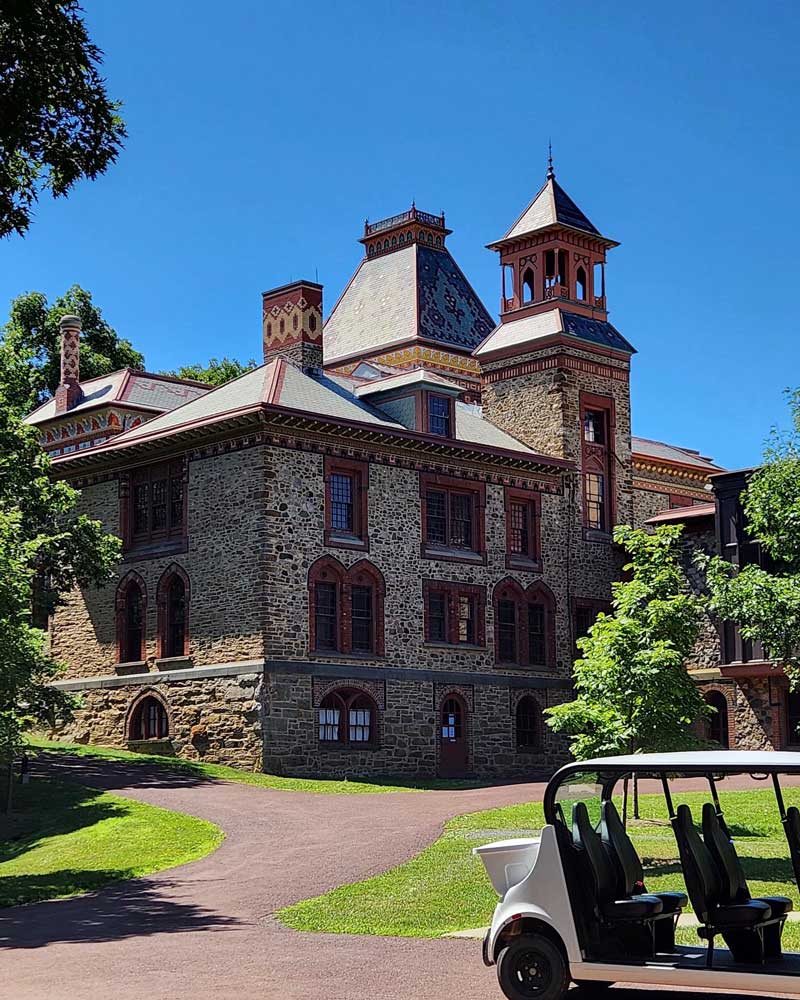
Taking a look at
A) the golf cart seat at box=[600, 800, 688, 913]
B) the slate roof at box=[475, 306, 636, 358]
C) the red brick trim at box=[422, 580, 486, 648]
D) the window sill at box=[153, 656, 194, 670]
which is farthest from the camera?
the slate roof at box=[475, 306, 636, 358]

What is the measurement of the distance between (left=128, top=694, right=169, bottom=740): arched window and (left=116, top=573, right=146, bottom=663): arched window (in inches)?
56.2

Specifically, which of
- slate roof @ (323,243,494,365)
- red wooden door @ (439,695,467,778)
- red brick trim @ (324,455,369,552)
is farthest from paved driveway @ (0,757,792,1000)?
slate roof @ (323,243,494,365)

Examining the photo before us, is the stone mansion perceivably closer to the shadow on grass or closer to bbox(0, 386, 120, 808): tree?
bbox(0, 386, 120, 808): tree

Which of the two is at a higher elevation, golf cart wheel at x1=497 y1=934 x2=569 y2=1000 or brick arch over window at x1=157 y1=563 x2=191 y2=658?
brick arch over window at x1=157 y1=563 x2=191 y2=658

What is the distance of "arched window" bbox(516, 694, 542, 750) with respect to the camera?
44781mm

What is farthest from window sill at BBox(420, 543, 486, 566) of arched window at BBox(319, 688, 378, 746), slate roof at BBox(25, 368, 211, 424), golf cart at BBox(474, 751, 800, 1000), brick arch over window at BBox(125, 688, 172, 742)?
golf cart at BBox(474, 751, 800, 1000)

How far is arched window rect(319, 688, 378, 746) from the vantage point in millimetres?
39100

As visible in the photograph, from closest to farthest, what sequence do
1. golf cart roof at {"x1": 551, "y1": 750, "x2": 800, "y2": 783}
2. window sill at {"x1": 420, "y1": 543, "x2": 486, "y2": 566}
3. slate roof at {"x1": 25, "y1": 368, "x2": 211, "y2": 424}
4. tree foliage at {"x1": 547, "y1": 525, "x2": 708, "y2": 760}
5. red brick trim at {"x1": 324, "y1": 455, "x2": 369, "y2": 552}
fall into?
golf cart roof at {"x1": 551, "y1": 750, "x2": 800, "y2": 783}
tree foliage at {"x1": 547, "y1": 525, "x2": 708, "y2": 760}
red brick trim at {"x1": 324, "y1": 455, "x2": 369, "y2": 552}
window sill at {"x1": 420, "y1": 543, "x2": 486, "y2": 566}
slate roof at {"x1": 25, "y1": 368, "x2": 211, "y2": 424}

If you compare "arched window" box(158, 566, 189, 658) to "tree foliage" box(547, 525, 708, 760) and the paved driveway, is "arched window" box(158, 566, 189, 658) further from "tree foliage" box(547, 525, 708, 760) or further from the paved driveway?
"tree foliage" box(547, 525, 708, 760)

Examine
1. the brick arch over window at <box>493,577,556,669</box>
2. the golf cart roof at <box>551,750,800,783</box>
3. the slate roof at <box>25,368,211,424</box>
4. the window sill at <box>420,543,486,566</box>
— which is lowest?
the golf cart roof at <box>551,750,800,783</box>

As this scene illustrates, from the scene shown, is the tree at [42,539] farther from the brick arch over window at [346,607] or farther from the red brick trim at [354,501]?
the red brick trim at [354,501]

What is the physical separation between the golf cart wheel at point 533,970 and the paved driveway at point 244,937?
0.62 meters

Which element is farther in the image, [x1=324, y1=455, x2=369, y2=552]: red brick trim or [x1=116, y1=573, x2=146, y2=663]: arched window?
[x1=116, y1=573, x2=146, y2=663]: arched window

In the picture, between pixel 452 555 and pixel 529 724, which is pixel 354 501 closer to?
pixel 452 555
